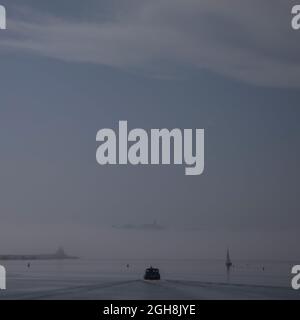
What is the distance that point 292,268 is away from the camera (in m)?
14.4

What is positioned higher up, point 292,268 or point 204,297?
point 292,268

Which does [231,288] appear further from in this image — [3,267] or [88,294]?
[3,267]
